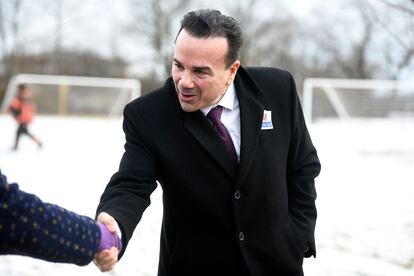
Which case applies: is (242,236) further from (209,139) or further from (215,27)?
(215,27)

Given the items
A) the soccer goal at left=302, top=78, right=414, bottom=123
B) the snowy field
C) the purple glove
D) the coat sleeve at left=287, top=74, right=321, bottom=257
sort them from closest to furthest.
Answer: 1. the purple glove
2. the coat sleeve at left=287, top=74, right=321, bottom=257
3. the snowy field
4. the soccer goal at left=302, top=78, right=414, bottom=123

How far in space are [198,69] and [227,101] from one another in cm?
23

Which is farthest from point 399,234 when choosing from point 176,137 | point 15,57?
point 15,57

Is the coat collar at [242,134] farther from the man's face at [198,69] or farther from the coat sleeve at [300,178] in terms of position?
the coat sleeve at [300,178]

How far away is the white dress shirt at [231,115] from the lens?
2.21m

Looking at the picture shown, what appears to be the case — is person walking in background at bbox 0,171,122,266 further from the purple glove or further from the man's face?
the man's face

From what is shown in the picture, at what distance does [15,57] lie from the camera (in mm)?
35312

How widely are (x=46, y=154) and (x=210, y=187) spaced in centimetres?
1009

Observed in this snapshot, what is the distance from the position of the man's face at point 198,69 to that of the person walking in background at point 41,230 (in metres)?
0.65

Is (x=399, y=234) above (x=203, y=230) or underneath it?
underneath

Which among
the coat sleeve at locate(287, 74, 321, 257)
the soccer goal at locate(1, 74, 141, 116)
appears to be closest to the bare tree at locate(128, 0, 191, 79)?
the soccer goal at locate(1, 74, 141, 116)

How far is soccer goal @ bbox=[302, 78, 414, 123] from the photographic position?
685 inches

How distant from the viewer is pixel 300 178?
2.44 metres

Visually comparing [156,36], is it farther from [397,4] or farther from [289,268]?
[289,268]
